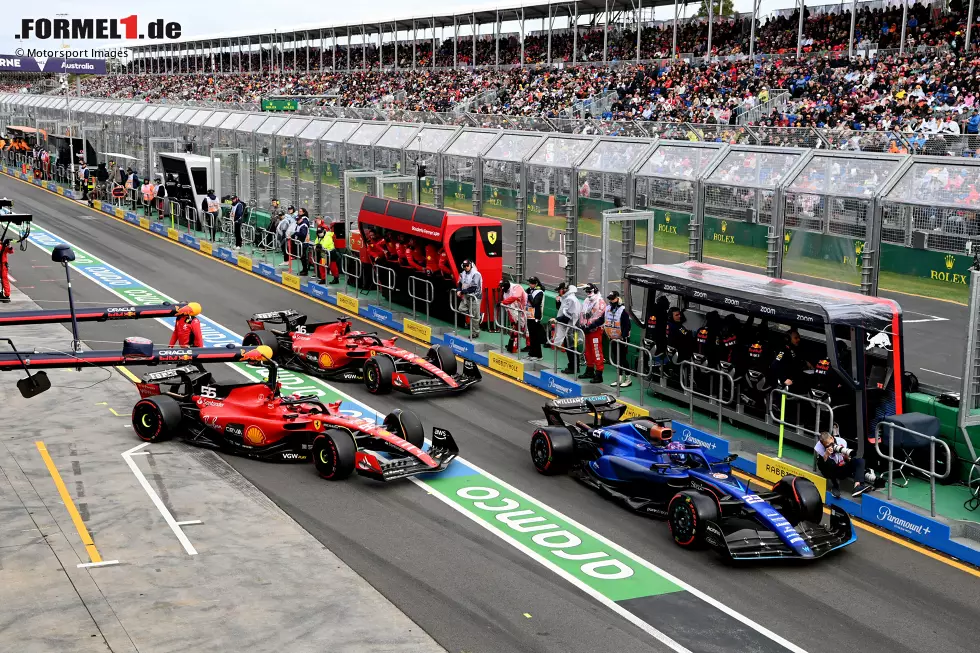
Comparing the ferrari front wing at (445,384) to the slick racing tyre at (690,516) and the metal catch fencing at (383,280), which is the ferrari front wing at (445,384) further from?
the slick racing tyre at (690,516)

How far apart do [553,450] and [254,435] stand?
14.4ft

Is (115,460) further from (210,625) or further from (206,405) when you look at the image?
(210,625)

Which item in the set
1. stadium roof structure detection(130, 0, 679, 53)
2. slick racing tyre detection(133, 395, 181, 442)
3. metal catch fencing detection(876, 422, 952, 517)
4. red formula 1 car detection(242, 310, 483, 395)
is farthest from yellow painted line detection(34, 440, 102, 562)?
stadium roof structure detection(130, 0, 679, 53)

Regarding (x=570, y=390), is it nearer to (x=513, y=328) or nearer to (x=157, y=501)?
(x=513, y=328)

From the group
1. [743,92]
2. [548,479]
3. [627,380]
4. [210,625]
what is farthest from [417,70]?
[210,625]

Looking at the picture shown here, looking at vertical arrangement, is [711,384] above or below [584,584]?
above

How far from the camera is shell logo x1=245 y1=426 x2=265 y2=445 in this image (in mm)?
15836

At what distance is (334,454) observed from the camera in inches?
583

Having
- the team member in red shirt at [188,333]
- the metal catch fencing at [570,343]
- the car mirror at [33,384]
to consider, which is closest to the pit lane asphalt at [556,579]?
the metal catch fencing at [570,343]

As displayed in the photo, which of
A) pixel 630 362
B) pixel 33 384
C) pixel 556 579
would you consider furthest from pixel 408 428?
pixel 630 362

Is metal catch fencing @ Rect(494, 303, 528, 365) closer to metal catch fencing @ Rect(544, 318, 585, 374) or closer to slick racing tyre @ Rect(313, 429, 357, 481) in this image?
metal catch fencing @ Rect(544, 318, 585, 374)

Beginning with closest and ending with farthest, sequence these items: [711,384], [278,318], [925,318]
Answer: [925,318] < [711,384] < [278,318]

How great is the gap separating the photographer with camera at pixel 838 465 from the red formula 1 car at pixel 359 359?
7.20 m

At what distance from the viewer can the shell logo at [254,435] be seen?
15836 millimetres
